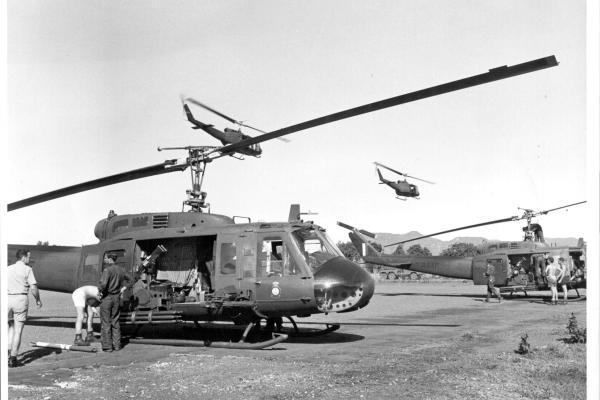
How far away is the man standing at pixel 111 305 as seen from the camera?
32.8 feet

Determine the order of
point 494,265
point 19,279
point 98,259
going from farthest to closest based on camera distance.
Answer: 1. point 494,265
2. point 98,259
3. point 19,279

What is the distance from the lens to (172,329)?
1302cm

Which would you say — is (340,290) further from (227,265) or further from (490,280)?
(490,280)

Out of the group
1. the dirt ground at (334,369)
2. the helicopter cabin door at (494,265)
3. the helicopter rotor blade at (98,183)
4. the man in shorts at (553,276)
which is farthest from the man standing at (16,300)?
the helicopter cabin door at (494,265)

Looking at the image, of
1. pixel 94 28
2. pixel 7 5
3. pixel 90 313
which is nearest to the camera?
pixel 7 5

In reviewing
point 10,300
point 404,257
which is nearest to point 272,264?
point 10,300

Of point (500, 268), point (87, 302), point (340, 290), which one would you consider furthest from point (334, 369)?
point (500, 268)

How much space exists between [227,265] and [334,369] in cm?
367

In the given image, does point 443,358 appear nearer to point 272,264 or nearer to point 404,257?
point 272,264

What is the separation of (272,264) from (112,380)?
3.87m

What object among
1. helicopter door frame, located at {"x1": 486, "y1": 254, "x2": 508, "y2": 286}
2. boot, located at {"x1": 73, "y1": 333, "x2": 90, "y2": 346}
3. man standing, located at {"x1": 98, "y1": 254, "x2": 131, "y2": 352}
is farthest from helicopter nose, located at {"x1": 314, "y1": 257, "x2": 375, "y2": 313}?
helicopter door frame, located at {"x1": 486, "y1": 254, "x2": 508, "y2": 286}

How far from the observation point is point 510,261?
23156mm

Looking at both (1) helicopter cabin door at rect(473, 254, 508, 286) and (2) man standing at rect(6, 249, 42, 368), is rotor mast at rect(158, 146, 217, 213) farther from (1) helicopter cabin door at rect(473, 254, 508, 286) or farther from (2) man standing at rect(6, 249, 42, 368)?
(1) helicopter cabin door at rect(473, 254, 508, 286)

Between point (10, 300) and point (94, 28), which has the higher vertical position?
point (94, 28)
